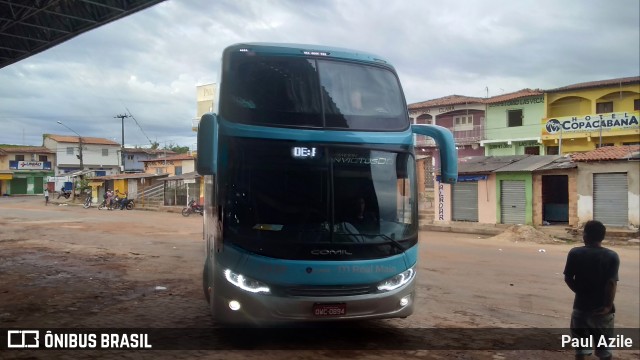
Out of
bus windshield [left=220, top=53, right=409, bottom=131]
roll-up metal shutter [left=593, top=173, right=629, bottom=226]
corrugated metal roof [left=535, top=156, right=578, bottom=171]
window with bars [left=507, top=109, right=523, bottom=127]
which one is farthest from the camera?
window with bars [left=507, top=109, right=523, bottom=127]

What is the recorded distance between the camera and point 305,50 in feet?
18.7

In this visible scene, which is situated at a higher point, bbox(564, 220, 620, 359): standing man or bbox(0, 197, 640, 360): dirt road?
bbox(564, 220, 620, 359): standing man

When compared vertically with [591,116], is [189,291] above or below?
below

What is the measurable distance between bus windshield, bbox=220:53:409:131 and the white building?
60909mm

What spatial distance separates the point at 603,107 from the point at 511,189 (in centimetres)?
1498

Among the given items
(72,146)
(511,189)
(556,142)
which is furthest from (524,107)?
(72,146)

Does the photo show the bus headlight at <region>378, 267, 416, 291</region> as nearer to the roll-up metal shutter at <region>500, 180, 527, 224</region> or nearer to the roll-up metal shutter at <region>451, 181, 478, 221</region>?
the roll-up metal shutter at <region>500, 180, 527, 224</region>

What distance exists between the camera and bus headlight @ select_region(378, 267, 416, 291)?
17.1 ft

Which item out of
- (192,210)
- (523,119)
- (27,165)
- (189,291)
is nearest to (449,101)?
(523,119)

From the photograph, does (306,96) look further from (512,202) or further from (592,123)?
(592,123)

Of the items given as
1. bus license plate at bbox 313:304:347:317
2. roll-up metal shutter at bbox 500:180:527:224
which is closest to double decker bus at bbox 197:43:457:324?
bus license plate at bbox 313:304:347:317

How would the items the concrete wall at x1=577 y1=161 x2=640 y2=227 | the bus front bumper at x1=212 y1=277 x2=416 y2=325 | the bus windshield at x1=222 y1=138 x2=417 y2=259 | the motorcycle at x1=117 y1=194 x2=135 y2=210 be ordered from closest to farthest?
the bus front bumper at x1=212 y1=277 x2=416 y2=325
the bus windshield at x1=222 y1=138 x2=417 y2=259
the concrete wall at x1=577 y1=161 x2=640 y2=227
the motorcycle at x1=117 y1=194 x2=135 y2=210

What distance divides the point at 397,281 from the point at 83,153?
6572 centimetres

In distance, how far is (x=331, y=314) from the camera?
16.3 ft
